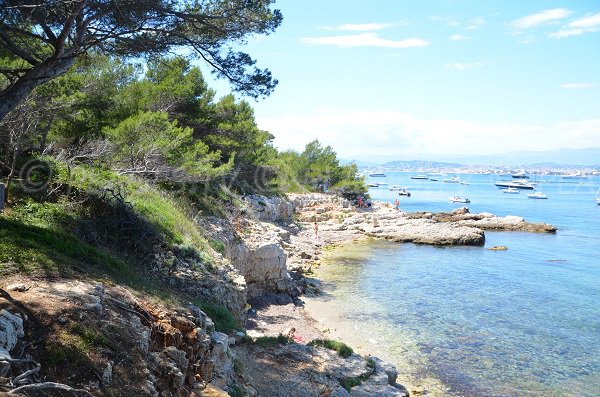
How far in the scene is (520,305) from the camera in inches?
882

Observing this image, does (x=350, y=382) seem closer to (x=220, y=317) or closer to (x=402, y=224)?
(x=220, y=317)

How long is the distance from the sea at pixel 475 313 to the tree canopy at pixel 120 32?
10.5 meters

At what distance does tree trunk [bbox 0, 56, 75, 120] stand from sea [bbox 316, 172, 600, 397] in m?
12.3

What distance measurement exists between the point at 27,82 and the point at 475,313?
1908 cm

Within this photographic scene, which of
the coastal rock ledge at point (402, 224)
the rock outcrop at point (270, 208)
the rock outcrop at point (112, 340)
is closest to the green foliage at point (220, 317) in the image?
the rock outcrop at point (112, 340)

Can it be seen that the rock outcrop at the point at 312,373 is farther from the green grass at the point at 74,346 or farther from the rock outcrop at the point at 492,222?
the rock outcrop at the point at 492,222

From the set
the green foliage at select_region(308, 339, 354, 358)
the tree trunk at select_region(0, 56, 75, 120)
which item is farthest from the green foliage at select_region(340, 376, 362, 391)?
the tree trunk at select_region(0, 56, 75, 120)

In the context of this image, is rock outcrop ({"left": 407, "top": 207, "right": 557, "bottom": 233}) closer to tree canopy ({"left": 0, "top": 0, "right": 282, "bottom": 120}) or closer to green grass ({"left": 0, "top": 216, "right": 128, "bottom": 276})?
tree canopy ({"left": 0, "top": 0, "right": 282, "bottom": 120})

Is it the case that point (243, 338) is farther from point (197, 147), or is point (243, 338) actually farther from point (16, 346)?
point (197, 147)

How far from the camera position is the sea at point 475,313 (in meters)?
14.8

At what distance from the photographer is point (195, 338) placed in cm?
762

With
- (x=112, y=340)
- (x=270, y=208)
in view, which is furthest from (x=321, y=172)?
Answer: (x=112, y=340)

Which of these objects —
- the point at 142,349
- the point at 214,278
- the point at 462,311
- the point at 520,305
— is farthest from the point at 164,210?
the point at 520,305

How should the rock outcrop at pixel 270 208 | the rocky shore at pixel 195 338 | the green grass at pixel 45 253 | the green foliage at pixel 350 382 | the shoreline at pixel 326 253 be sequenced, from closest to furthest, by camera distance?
the rocky shore at pixel 195 338 < the green grass at pixel 45 253 < the green foliage at pixel 350 382 < the shoreline at pixel 326 253 < the rock outcrop at pixel 270 208
